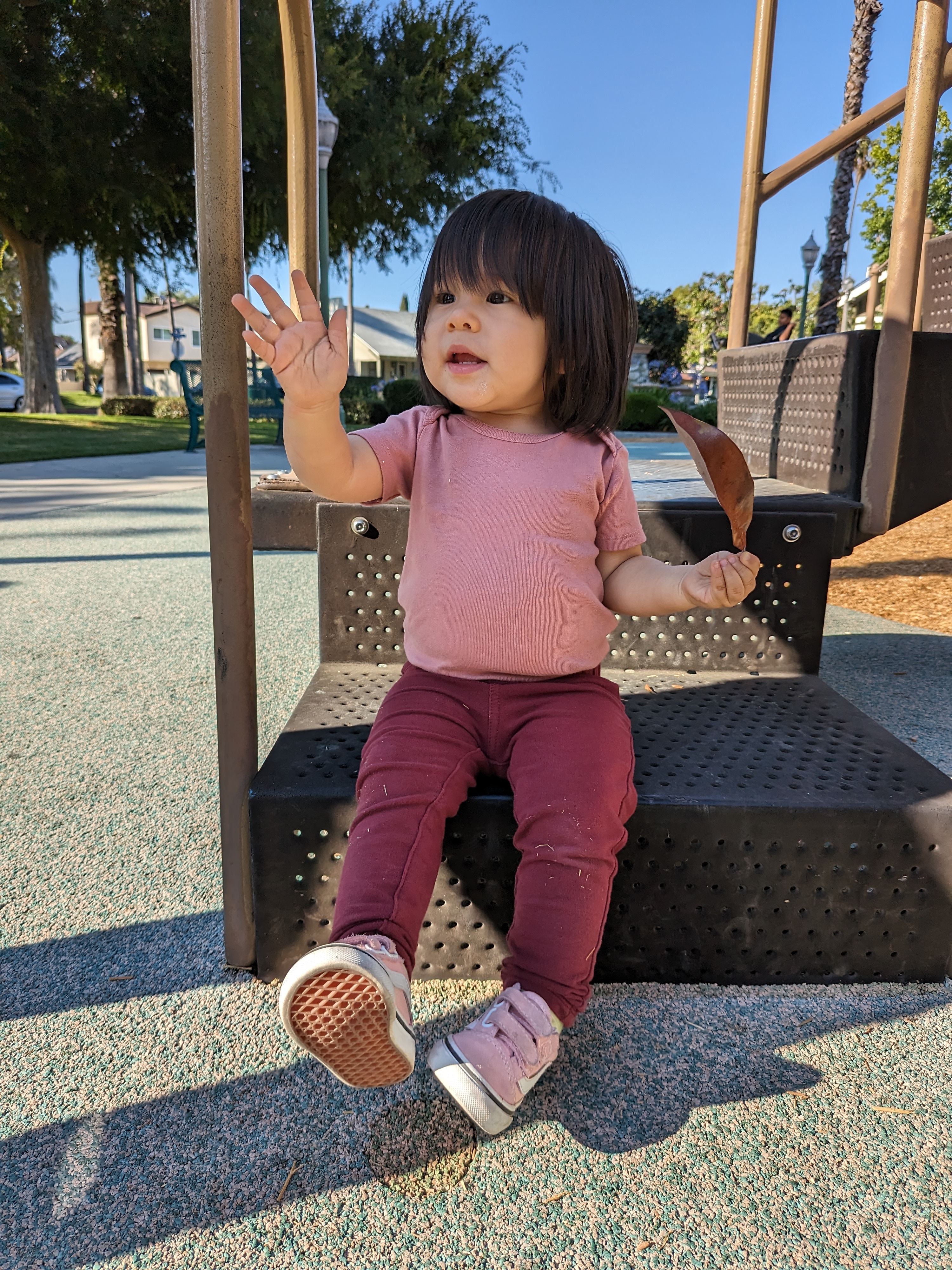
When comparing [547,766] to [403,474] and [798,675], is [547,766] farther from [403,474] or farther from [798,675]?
[798,675]

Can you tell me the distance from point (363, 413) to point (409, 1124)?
15440 millimetres

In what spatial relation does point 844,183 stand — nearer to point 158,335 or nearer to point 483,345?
point 483,345

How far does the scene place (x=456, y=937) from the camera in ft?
4.39

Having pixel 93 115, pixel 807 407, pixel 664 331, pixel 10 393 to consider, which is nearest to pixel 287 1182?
pixel 807 407

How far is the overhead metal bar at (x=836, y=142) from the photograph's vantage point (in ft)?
8.36

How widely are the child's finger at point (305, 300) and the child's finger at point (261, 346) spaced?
0.06m

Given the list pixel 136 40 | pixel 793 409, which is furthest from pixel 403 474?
pixel 136 40

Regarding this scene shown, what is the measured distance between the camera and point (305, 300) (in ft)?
3.76

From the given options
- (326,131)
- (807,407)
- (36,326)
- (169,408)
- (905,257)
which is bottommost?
(807,407)

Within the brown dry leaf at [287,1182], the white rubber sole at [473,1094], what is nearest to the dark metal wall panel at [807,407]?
the white rubber sole at [473,1094]

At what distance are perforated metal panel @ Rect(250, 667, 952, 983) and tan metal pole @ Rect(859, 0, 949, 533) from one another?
2.62 ft

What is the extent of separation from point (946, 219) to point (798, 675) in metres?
19.6

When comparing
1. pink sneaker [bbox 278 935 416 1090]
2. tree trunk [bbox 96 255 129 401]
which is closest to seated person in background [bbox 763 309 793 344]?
pink sneaker [bbox 278 935 416 1090]

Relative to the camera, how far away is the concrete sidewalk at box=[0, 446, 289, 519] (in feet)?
22.6
